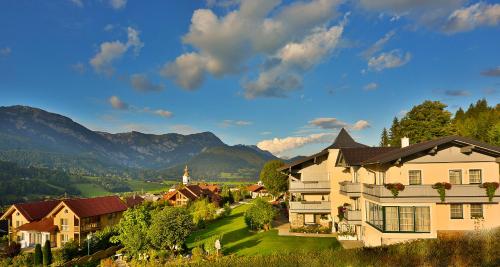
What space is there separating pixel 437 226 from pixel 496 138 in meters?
35.6

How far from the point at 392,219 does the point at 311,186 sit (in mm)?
14171

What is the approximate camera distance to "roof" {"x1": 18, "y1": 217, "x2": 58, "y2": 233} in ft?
171

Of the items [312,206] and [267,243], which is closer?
[267,243]

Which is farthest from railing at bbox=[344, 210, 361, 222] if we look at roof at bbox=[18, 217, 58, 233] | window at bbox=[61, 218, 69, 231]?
roof at bbox=[18, 217, 58, 233]

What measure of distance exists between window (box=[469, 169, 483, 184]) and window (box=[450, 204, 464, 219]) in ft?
6.68

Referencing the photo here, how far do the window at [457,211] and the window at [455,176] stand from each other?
173 centimetres

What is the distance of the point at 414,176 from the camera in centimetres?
2769

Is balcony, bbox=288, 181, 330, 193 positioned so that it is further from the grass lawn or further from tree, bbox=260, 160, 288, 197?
tree, bbox=260, 160, 288, 197

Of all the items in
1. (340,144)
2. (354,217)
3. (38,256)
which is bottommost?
(38,256)

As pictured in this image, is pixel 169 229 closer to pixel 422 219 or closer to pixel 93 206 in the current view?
pixel 422 219

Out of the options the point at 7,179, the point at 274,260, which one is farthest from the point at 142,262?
the point at 7,179

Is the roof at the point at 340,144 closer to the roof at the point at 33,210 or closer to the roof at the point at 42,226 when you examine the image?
the roof at the point at 42,226

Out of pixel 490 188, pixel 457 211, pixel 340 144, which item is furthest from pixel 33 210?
pixel 490 188

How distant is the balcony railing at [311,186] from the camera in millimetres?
40312
